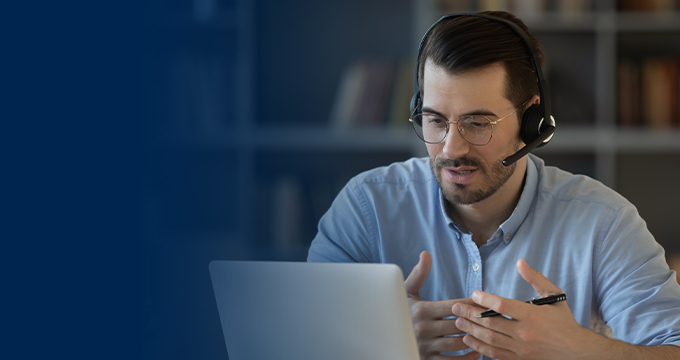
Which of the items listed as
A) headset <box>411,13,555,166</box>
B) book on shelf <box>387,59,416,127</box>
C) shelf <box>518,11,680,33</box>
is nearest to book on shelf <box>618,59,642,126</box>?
shelf <box>518,11,680,33</box>

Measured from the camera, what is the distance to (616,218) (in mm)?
1176

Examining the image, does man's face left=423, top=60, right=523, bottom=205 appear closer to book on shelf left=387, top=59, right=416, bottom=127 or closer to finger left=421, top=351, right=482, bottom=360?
finger left=421, top=351, right=482, bottom=360

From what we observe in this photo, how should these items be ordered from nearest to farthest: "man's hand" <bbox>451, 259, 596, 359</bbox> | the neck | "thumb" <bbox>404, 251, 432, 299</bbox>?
"man's hand" <bbox>451, 259, 596, 359</bbox> → "thumb" <bbox>404, 251, 432, 299</bbox> → the neck

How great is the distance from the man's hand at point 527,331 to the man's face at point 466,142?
0.98 feet

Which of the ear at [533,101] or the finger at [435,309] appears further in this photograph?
the ear at [533,101]

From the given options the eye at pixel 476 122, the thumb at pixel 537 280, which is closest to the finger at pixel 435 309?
the thumb at pixel 537 280

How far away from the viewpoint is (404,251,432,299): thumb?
1.02 meters

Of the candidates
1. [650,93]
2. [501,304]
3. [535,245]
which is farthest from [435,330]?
[650,93]

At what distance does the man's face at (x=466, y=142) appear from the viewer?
116 cm

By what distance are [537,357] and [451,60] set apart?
0.55 metres

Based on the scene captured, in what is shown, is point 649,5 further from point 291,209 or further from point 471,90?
point 471,90

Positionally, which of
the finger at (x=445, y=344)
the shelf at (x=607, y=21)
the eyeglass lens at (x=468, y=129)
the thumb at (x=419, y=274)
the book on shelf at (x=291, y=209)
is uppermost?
the shelf at (x=607, y=21)

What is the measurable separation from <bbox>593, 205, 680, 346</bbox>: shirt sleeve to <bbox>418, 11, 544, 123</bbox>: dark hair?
290mm

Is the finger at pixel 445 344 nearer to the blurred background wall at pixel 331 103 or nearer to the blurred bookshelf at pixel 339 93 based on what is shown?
the blurred background wall at pixel 331 103
